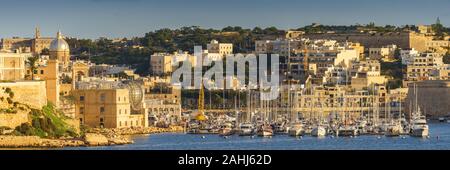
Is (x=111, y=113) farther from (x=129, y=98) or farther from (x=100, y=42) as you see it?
(x=100, y=42)

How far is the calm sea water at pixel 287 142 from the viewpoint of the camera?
22109 mm

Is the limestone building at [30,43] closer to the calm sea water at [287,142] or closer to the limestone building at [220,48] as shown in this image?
the limestone building at [220,48]

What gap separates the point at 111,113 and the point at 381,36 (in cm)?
2783

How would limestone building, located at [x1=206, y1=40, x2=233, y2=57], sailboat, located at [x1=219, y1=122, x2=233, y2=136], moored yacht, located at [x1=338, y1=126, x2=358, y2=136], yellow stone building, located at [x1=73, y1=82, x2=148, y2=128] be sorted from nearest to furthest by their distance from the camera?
1. yellow stone building, located at [x1=73, y1=82, x2=148, y2=128]
2. moored yacht, located at [x1=338, y1=126, x2=358, y2=136]
3. sailboat, located at [x1=219, y1=122, x2=233, y2=136]
4. limestone building, located at [x1=206, y1=40, x2=233, y2=57]

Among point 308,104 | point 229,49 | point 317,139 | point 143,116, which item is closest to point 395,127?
point 317,139

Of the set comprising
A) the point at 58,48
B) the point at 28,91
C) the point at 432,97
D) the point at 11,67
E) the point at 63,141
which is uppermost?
the point at 58,48

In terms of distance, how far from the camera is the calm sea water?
2211cm

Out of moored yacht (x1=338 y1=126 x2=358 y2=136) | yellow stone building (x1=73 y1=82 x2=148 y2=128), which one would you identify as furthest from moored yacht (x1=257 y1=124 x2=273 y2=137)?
yellow stone building (x1=73 y1=82 x2=148 y2=128)

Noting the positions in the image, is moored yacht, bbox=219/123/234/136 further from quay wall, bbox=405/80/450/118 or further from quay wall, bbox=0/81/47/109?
quay wall, bbox=405/80/450/118

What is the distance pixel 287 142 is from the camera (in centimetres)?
2441

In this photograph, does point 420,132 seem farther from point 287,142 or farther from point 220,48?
point 220,48

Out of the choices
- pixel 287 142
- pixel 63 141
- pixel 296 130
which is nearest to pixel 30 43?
pixel 296 130

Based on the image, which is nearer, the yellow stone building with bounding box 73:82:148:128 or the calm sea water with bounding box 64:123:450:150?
the calm sea water with bounding box 64:123:450:150

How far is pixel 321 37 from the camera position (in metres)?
53.7
